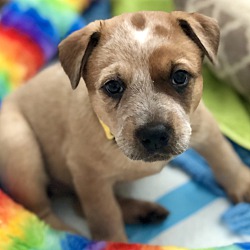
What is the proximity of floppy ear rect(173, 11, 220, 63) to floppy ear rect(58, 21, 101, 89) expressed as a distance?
34 cm

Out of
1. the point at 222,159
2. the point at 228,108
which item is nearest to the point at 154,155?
A: the point at 222,159

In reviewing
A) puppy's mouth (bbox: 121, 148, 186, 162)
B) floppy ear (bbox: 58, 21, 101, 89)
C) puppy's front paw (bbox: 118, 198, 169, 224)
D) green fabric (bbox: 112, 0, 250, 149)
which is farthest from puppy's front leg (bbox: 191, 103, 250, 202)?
floppy ear (bbox: 58, 21, 101, 89)

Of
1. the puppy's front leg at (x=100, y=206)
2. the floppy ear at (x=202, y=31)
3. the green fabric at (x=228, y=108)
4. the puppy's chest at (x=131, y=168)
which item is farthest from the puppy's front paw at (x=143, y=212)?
the floppy ear at (x=202, y=31)

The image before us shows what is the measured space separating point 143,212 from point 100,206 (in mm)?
294

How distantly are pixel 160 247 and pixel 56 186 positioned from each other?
0.79m

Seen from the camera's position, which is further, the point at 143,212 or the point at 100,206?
the point at 143,212

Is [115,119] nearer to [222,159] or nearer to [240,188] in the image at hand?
[222,159]

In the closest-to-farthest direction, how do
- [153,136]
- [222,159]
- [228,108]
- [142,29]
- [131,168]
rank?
[153,136] → [142,29] → [131,168] → [222,159] → [228,108]

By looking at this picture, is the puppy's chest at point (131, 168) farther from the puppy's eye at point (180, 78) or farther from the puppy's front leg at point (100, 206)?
the puppy's eye at point (180, 78)

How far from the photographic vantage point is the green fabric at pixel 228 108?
2725mm

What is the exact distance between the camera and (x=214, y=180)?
264 cm

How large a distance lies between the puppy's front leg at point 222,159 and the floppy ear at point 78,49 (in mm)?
628

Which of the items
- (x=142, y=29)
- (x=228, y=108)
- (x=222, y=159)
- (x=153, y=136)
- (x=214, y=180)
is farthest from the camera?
(x=228, y=108)

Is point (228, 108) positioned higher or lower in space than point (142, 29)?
lower
